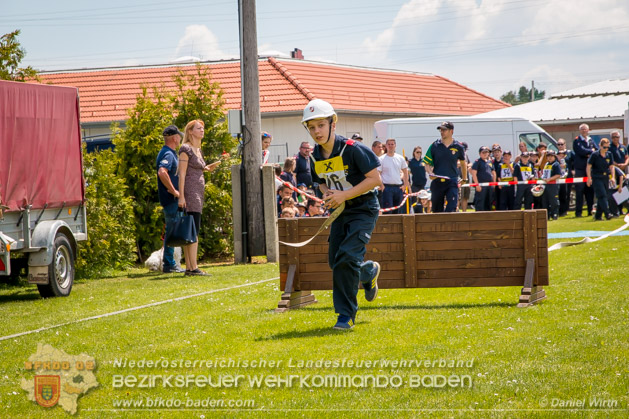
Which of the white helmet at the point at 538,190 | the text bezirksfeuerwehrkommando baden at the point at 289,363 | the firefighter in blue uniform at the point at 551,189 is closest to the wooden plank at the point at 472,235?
the text bezirksfeuerwehrkommando baden at the point at 289,363

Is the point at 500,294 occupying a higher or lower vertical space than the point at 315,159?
lower

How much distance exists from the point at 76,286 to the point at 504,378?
8880mm

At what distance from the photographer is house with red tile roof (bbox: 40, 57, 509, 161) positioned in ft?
117

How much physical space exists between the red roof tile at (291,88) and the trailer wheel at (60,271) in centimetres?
2194

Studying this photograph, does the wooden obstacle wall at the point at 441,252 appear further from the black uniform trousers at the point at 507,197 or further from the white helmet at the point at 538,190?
the black uniform trousers at the point at 507,197

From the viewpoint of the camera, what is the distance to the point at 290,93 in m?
36.5

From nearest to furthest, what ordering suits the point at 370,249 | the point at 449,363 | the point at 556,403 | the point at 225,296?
the point at 556,403
the point at 449,363
the point at 370,249
the point at 225,296

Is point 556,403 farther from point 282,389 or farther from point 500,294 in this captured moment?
point 500,294

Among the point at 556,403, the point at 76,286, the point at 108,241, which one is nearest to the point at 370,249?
the point at 556,403

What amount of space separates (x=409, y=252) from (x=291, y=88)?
28.4 m

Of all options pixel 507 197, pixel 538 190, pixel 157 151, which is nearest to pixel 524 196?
pixel 507 197

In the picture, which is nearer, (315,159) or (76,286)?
(315,159)

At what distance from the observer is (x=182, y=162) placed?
12852mm

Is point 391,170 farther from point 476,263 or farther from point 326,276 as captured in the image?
point 476,263
